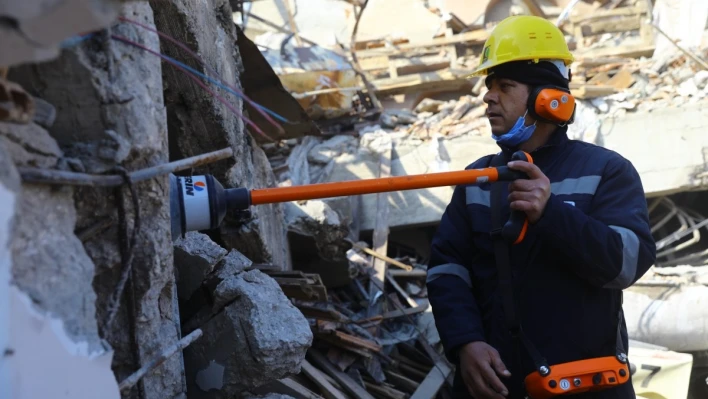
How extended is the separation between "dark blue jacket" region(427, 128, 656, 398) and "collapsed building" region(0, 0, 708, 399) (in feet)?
→ 2.18

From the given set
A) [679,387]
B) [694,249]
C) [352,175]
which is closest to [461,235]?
[679,387]

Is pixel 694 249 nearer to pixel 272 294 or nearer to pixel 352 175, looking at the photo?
pixel 352 175

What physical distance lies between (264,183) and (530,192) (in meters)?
2.62

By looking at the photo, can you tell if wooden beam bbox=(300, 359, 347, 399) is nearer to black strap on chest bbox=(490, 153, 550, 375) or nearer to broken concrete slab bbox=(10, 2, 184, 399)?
black strap on chest bbox=(490, 153, 550, 375)

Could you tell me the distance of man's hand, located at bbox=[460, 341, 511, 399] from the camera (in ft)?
9.03

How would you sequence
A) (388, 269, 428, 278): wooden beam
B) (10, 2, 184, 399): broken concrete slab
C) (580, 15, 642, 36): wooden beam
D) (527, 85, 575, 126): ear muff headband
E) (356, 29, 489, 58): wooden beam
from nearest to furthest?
1. (10, 2, 184, 399): broken concrete slab
2. (527, 85, 575, 126): ear muff headband
3. (388, 269, 428, 278): wooden beam
4. (356, 29, 489, 58): wooden beam
5. (580, 15, 642, 36): wooden beam

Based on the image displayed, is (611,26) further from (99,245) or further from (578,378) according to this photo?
(99,245)

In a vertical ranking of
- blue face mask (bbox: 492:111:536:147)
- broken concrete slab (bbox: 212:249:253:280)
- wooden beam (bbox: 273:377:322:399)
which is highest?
blue face mask (bbox: 492:111:536:147)

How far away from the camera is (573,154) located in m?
2.91

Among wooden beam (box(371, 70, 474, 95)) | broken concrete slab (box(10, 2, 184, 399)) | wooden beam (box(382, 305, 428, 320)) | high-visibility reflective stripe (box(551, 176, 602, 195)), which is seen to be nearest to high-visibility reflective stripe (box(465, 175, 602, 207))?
high-visibility reflective stripe (box(551, 176, 602, 195))

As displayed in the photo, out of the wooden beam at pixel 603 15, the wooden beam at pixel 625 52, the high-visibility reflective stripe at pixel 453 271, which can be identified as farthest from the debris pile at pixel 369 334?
the wooden beam at pixel 603 15

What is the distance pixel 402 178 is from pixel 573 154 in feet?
2.72

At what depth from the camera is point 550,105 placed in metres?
2.88

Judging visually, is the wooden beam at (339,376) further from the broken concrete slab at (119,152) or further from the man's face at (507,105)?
the broken concrete slab at (119,152)
